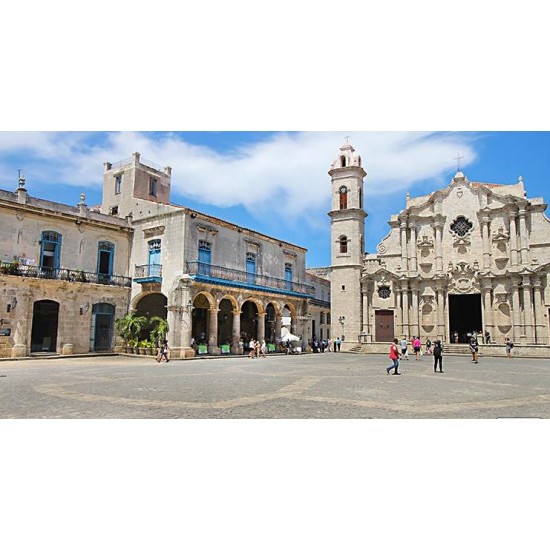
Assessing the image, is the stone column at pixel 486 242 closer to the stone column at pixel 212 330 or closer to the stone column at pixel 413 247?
the stone column at pixel 413 247

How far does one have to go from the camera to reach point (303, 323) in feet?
104

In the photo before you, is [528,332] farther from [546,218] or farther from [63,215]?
[63,215]

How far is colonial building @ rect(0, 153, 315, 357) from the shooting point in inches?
815

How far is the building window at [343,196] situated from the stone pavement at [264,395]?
2230 centimetres

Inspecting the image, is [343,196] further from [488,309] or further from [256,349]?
[256,349]

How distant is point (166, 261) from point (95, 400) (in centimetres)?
1492

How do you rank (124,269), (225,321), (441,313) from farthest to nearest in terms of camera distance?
(441,313) → (225,321) → (124,269)

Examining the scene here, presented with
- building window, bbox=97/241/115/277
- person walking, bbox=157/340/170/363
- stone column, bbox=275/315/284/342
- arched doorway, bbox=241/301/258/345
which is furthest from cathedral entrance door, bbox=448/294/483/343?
building window, bbox=97/241/115/277

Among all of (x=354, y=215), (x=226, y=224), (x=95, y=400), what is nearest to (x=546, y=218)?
(x=354, y=215)

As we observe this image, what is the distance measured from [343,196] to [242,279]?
12944 millimetres

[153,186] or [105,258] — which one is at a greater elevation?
[153,186]

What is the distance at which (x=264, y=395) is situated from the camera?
10.2m

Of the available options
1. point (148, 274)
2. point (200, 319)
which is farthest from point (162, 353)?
point (200, 319)

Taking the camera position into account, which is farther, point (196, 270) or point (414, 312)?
point (414, 312)
